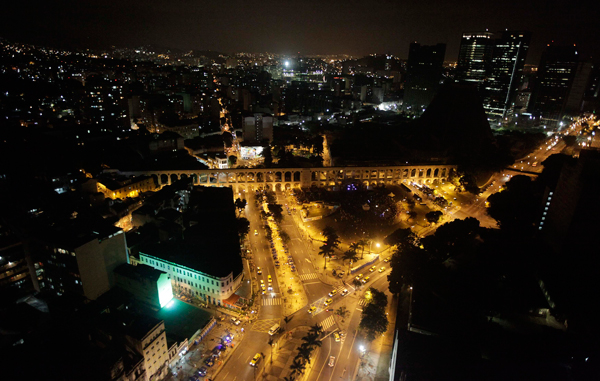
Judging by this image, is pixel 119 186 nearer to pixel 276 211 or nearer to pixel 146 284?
pixel 276 211

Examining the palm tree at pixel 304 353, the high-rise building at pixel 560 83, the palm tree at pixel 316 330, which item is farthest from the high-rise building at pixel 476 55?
the palm tree at pixel 304 353

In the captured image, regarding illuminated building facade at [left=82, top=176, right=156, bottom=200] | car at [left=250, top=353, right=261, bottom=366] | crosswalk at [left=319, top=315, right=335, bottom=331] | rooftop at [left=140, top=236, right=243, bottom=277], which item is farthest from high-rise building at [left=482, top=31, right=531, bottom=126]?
car at [left=250, top=353, right=261, bottom=366]

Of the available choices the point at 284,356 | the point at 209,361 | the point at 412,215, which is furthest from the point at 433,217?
the point at 209,361

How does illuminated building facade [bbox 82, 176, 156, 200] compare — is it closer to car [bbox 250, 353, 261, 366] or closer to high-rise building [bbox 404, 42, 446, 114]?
car [bbox 250, 353, 261, 366]

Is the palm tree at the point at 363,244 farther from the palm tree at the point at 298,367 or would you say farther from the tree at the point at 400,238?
the palm tree at the point at 298,367

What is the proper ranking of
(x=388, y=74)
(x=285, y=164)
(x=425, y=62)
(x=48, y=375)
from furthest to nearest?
(x=388, y=74)
(x=425, y=62)
(x=285, y=164)
(x=48, y=375)

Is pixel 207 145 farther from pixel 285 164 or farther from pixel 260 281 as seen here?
pixel 260 281

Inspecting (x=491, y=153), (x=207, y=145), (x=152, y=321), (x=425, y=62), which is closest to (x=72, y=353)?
(x=152, y=321)
